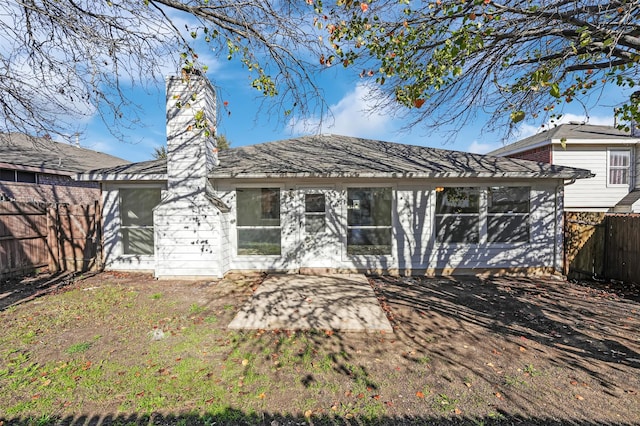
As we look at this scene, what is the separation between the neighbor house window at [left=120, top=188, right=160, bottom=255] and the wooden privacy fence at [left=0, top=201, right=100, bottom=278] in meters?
0.81

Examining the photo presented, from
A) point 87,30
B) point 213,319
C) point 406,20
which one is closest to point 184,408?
point 213,319

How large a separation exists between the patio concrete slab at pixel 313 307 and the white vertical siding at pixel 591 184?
11614 millimetres

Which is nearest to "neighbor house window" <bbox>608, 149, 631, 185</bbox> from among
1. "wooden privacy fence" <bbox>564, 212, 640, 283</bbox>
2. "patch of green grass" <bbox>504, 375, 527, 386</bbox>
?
"wooden privacy fence" <bbox>564, 212, 640, 283</bbox>

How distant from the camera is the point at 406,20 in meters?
4.83

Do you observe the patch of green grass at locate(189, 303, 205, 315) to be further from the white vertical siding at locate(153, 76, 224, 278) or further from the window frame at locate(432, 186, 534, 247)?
the window frame at locate(432, 186, 534, 247)

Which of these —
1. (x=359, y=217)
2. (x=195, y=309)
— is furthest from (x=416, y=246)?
(x=195, y=309)

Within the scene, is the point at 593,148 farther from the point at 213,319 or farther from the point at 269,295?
the point at 213,319

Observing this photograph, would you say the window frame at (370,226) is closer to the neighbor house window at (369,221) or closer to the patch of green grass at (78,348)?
the neighbor house window at (369,221)

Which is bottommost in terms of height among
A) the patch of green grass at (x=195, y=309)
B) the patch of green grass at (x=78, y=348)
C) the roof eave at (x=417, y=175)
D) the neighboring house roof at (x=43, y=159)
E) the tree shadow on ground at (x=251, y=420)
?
the tree shadow on ground at (x=251, y=420)

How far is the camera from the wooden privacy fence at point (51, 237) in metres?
7.36

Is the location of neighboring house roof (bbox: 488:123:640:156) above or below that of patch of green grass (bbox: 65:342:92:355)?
above

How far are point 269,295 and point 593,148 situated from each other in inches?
596

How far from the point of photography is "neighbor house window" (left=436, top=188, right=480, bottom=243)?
7.94 meters

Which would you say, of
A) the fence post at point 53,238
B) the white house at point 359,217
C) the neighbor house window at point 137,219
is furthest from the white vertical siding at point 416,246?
the fence post at point 53,238
